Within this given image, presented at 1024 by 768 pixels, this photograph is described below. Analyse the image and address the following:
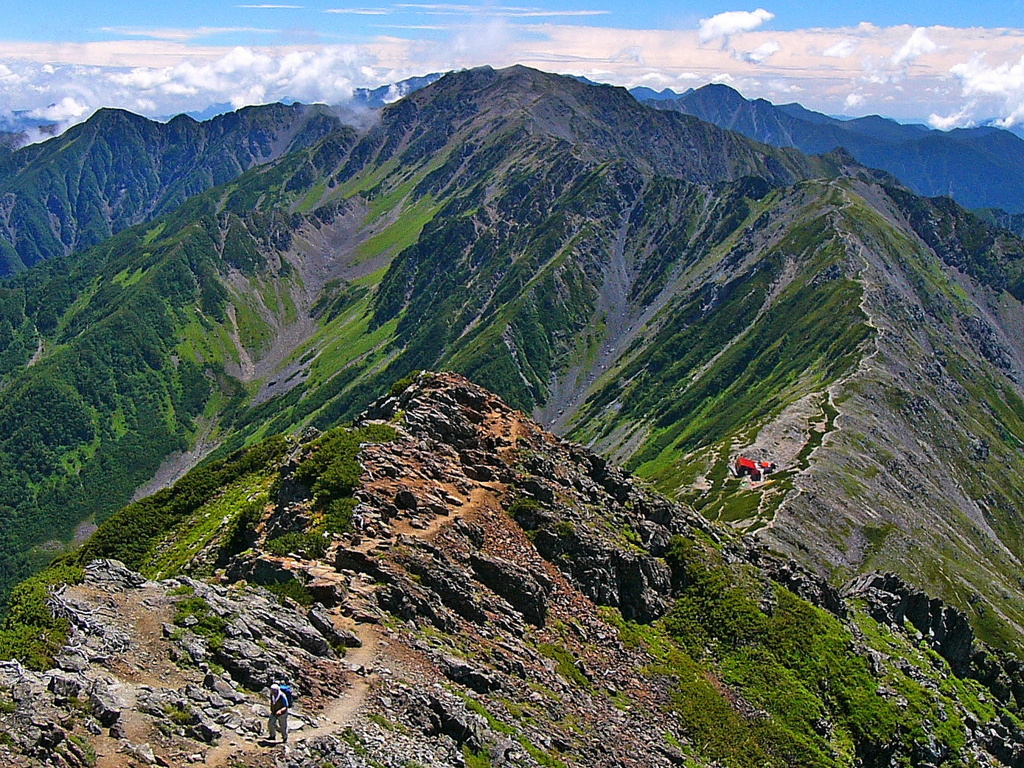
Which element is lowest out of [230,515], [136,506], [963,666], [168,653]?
[136,506]

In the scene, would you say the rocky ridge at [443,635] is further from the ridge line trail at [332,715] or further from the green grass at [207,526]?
the green grass at [207,526]

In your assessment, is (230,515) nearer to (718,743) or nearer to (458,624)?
(458,624)

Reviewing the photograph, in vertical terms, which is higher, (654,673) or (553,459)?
(553,459)

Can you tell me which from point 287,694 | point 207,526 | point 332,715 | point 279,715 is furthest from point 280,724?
point 207,526

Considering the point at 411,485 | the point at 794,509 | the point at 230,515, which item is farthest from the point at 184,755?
the point at 794,509

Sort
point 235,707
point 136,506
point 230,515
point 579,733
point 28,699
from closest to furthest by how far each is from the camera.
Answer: point 28,699 → point 235,707 → point 579,733 → point 230,515 → point 136,506

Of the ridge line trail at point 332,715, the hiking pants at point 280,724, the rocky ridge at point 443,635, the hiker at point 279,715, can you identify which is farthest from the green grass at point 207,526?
the hiking pants at point 280,724

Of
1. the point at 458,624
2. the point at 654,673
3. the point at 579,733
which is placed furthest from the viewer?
the point at 654,673

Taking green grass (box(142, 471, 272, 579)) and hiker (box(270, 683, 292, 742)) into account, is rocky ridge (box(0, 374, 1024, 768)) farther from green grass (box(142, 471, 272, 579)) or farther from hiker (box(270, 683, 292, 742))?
green grass (box(142, 471, 272, 579))
